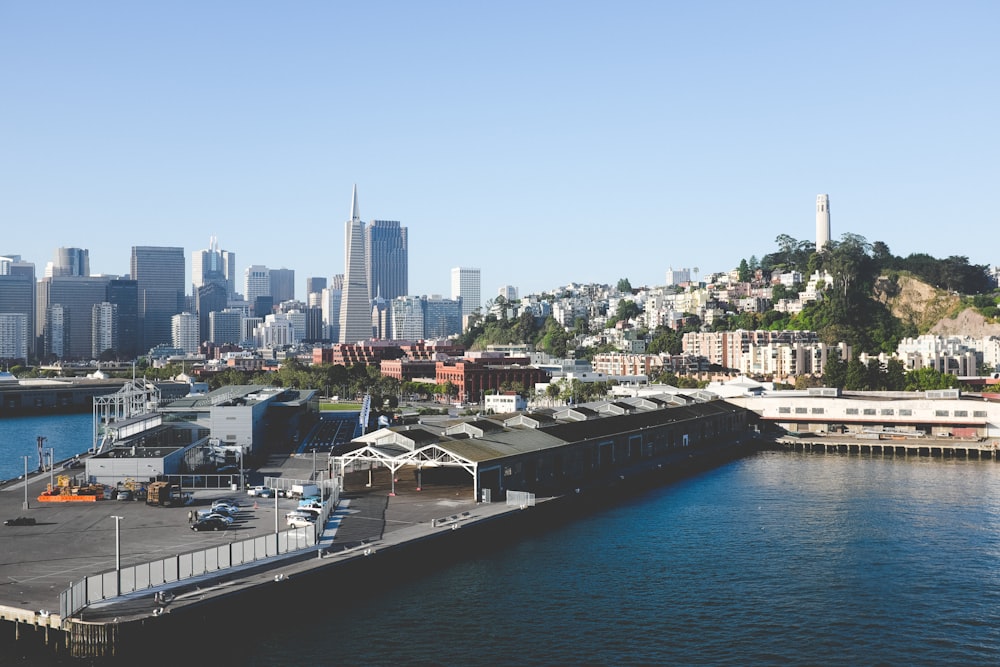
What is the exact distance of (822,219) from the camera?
592 ft

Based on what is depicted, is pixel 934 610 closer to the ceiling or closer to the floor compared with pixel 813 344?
closer to the floor

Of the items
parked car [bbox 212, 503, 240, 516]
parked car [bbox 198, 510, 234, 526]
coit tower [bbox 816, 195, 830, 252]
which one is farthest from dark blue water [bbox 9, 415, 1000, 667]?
coit tower [bbox 816, 195, 830, 252]

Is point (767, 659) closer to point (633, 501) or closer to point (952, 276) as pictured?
point (633, 501)

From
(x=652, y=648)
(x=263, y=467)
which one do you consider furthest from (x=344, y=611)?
(x=263, y=467)

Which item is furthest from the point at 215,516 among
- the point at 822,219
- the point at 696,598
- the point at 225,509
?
the point at 822,219

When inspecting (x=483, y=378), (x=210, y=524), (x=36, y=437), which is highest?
(x=483, y=378)

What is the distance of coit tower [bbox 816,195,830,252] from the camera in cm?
17925

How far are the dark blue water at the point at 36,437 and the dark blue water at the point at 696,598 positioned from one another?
38.3 meters

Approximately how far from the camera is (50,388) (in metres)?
134

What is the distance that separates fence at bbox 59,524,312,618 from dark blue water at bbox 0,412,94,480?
110 ft

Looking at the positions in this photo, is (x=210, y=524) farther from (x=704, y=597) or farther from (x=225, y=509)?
(x=704, y=597)

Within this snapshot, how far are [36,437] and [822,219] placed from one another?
144193mm

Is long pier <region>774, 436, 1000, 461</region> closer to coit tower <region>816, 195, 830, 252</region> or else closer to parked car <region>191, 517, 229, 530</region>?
parked car <region>191, 517, 229, 530</region>

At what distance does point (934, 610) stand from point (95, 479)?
37467 mm
